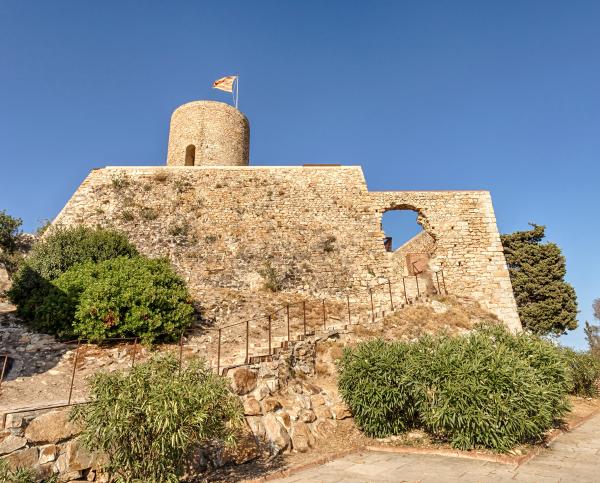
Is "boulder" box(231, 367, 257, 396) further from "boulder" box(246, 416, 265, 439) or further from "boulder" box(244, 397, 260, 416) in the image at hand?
"boulder" box(246, 416, 265, 439)

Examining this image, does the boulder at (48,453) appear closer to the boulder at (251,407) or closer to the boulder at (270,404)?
the boulder at (251,407)

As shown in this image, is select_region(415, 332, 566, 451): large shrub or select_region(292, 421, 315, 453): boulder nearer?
select_region(415, 332, 566, 451): large shrub

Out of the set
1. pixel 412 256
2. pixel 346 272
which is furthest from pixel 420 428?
pixel 412 256

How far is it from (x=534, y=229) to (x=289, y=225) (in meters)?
15.2

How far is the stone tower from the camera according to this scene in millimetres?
22578

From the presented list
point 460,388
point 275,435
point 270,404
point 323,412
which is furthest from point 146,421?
point 460,388

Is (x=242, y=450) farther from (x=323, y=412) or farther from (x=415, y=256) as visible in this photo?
(x=415, y=256)

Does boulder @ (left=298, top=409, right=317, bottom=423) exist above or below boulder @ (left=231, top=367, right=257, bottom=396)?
below

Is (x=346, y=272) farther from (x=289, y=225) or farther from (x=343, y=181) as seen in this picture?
(x=343, y=181)

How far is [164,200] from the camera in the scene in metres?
18.2

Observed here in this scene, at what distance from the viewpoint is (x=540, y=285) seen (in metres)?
21.4

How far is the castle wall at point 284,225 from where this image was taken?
16.3m

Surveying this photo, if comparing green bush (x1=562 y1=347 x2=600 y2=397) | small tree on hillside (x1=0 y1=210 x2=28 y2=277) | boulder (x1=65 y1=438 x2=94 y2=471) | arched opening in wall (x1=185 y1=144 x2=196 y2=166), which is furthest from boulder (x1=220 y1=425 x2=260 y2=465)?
arched opening in wall (x1=185 y1=144 x2=196 y2=166)

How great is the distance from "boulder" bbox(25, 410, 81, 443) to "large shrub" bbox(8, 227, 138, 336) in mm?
5672
